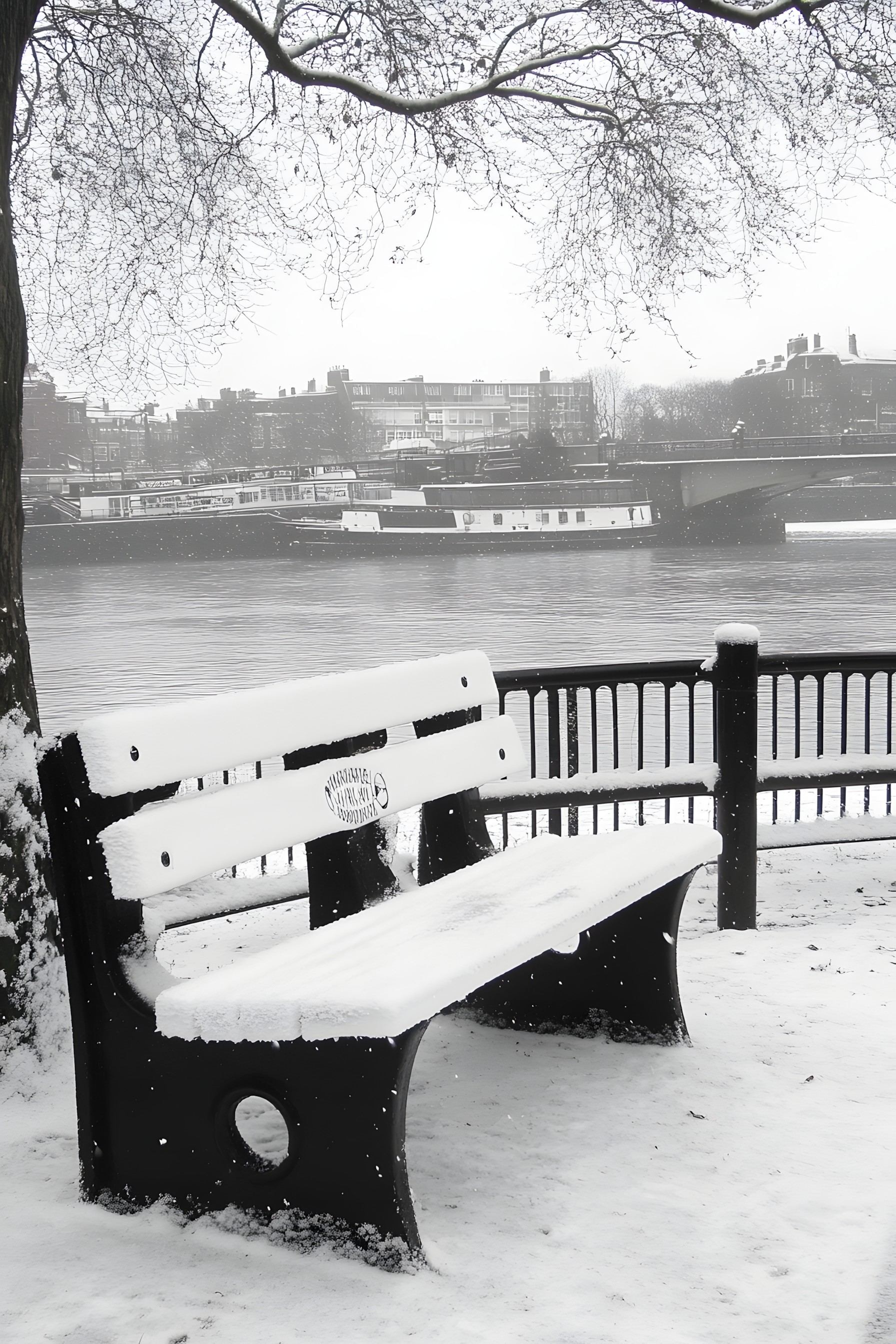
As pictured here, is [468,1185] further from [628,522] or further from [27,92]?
[628,522]

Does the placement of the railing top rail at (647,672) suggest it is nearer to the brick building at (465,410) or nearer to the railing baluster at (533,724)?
the railing baluster at (533,724)

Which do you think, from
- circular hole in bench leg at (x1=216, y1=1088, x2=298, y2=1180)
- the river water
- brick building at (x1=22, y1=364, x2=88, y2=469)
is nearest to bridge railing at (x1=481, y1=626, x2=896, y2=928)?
circular hole in bench leg at (x1=216, y1=1088, x2=298, y2=1180)

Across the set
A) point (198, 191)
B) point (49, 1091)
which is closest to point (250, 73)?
point (198, 191)

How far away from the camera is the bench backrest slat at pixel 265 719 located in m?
1.83

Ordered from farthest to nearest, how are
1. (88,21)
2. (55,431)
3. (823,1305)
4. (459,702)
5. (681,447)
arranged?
(681,447) < (55,431) < (88,21) < (459,702) < (823,1305)

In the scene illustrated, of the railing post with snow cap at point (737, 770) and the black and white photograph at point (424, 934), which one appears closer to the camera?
the black and white photograph at point (424, 934)

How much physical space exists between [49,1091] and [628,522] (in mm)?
57009

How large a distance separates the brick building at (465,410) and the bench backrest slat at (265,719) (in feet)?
180

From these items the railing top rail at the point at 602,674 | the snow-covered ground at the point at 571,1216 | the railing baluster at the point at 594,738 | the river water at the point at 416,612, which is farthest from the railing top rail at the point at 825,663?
the river water at the point at 416,612

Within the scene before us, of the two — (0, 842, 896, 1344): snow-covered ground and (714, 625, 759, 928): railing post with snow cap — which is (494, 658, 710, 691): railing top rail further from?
(0, 842, 896, 1344): snow-covered ground

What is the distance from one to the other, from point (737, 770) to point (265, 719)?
7.51ft

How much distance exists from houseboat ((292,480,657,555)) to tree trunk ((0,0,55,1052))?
56.1 m

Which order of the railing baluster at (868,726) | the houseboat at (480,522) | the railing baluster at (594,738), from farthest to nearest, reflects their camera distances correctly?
the houseboat at (480,522) → the railing baluster at (868,726) → the railing baluster at (594,738)

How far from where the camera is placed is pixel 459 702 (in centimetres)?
275
